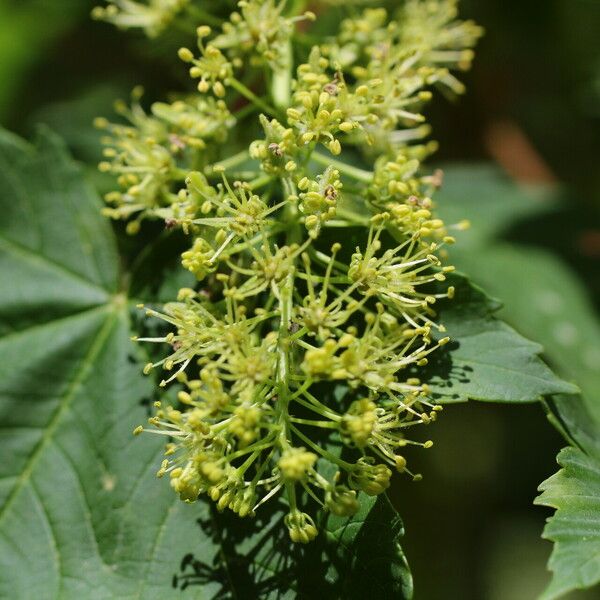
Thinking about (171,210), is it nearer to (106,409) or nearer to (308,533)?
(106,409)

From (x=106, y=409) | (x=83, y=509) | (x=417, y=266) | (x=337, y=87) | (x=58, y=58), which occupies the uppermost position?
(x=58, y=58)

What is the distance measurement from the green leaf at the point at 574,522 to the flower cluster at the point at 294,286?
15.0 inches

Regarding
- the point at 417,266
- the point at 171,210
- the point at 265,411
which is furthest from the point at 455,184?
the point at 265,411

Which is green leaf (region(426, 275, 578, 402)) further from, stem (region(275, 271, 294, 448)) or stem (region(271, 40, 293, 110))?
stem (region(271, 40, 293, 110))

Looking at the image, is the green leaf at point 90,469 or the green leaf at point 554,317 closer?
the green leaf at point 554,317

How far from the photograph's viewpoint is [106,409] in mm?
2779

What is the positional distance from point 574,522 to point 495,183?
283cm

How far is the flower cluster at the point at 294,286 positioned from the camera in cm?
217

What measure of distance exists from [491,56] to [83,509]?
3.45 meters

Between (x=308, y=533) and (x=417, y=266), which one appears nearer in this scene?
(x=308, y=533)

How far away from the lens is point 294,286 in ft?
7.84

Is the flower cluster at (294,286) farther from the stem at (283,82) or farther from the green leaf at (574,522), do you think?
the green leaf at (574,522)

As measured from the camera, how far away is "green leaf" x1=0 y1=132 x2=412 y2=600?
91.4 inches

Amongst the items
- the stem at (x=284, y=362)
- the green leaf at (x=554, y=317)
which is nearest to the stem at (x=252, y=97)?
the stem at (x=284, y=362)
